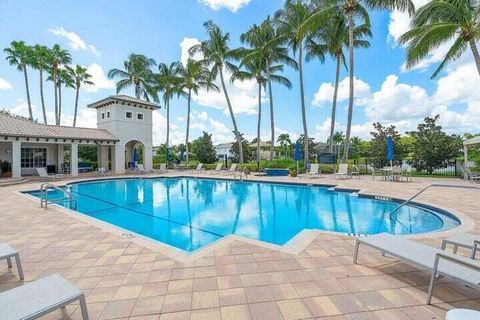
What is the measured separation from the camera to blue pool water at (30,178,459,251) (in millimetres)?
6891

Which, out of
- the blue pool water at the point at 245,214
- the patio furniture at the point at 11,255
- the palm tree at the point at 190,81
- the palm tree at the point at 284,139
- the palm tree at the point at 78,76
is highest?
the palm tree at the point at 78,76

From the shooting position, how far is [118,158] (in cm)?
2184

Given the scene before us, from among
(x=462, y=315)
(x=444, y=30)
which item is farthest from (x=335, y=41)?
(x=462, y=315)

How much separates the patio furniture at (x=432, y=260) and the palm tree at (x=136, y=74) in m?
29.6

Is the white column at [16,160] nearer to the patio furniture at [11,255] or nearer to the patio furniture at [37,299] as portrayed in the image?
the patio furniture at [11,255]

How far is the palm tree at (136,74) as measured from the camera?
28219 mm

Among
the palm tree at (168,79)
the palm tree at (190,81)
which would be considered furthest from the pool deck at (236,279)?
the palm tree at (168,79)

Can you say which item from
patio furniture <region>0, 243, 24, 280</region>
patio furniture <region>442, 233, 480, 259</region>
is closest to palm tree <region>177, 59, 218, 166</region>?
patio furniture <region>0, 243, 24, 280</region>

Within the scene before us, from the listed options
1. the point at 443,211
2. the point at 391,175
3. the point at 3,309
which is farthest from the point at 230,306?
the point at 391,175

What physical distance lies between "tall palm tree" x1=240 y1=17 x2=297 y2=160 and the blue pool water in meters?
12.9

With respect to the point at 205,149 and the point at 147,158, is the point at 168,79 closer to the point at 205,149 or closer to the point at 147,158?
the point at 205,149

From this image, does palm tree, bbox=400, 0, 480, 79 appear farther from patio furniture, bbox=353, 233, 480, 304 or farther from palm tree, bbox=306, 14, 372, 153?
patio furniture, bbox=353, 233, 480, 304

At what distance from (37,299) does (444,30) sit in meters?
15.0

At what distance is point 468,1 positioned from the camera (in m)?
11.5
